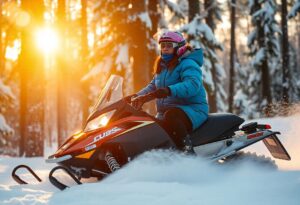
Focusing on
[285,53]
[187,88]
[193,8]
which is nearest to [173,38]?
[187,88]

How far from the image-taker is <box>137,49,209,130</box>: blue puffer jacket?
5.41 meters

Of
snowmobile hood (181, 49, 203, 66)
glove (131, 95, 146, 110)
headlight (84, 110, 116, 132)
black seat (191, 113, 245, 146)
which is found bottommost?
black seat (191, 113, 245, 146)

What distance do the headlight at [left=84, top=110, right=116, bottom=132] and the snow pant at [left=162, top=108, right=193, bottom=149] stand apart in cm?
71

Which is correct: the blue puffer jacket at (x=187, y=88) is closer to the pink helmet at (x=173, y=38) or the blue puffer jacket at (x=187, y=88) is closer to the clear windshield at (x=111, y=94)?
the pink helmet at (x=173, y=38)

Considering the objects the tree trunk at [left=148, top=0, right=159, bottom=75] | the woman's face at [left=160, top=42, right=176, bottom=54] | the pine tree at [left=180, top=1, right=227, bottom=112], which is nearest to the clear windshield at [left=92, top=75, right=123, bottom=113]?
the woman's face at [left=160, top=42, right=176, bottom=54]

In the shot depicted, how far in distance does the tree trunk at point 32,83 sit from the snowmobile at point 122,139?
625 centimetres

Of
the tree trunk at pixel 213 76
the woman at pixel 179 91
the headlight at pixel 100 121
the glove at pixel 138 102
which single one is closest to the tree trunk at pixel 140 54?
the woman at pixel 179 91

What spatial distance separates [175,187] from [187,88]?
1.45 meters

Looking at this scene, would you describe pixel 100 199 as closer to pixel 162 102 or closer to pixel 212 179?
pixel 212 179

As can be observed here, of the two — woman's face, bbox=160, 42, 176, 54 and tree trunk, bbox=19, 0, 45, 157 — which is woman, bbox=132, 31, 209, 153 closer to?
woman's face, bbox=160, 42, 176, 54

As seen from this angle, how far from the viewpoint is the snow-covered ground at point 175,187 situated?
4.08 metres

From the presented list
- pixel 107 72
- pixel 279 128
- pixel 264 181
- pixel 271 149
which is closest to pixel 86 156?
pixel 264 181

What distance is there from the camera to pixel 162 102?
231 inches

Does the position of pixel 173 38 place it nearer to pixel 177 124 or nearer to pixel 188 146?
pixel 177 124
